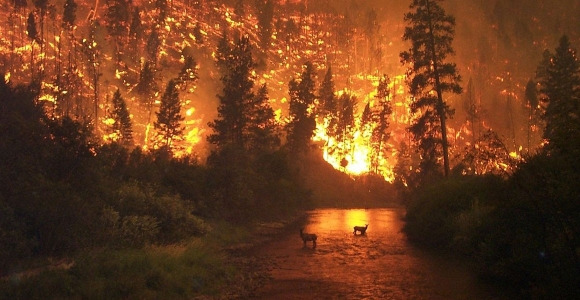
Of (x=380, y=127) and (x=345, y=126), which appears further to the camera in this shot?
(x=380, y=127)

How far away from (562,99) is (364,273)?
1155 centimetres

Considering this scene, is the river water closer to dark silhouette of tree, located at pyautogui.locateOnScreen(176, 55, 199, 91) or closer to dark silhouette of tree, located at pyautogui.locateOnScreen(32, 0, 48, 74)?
dark silhouette of tree, located at pyautogui.locateOnScreen(176, 55, 199, 91)

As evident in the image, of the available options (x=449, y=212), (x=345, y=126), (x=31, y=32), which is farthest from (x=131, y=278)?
(x=345, y=126)

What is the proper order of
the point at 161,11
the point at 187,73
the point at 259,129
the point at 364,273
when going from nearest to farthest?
the point at 364,273 < the point at 259,129 < the point at 187,73 < the point at 161,11

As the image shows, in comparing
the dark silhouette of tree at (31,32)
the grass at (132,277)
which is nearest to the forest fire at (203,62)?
the dark silhouette of tree at (31,32)

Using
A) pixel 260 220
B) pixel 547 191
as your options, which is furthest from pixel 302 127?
pixel 547 191

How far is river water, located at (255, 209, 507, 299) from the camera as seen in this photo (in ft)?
53.5

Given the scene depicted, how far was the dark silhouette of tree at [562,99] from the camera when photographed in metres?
11.8

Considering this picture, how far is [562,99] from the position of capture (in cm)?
1357

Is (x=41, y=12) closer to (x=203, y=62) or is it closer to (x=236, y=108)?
(x=203, y=62)

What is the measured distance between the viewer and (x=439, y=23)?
3538 cm

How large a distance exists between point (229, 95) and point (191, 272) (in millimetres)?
43595

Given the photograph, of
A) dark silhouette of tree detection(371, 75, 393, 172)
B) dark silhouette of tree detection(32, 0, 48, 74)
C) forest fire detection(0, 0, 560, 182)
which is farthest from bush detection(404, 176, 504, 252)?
dark silhouette of tree detection(32, 0, 48, 74)

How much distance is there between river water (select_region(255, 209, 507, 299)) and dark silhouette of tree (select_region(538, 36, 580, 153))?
21.0ft
